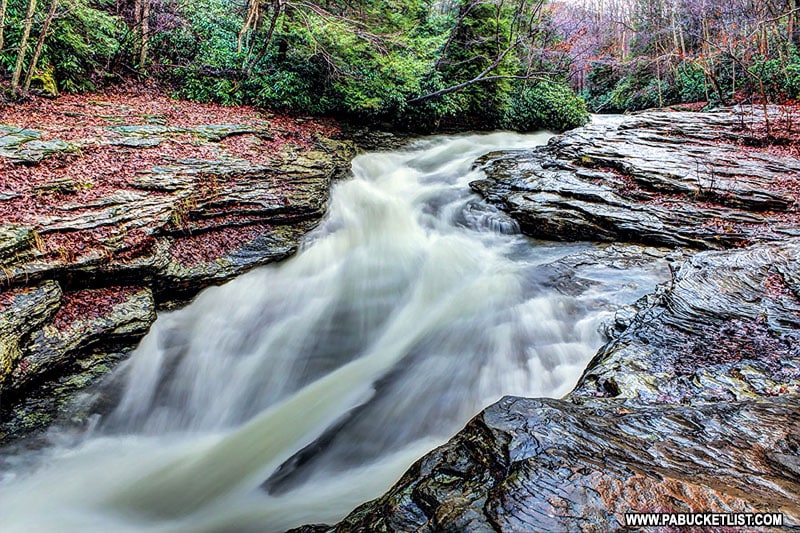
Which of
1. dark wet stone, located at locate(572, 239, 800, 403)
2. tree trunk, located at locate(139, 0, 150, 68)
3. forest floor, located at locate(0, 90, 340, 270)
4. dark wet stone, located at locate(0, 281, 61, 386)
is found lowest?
dark wet stone, located at locate(572, 239, 800, 403)

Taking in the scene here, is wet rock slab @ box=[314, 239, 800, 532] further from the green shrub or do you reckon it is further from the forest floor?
the green shrub

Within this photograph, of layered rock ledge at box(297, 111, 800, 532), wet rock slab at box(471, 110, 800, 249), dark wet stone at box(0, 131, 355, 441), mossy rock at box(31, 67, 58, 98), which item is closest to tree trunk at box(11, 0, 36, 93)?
mossy rock at box(31, 67, 58, 98)

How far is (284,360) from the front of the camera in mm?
5066

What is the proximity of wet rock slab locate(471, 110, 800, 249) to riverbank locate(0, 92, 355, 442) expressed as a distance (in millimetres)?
4030

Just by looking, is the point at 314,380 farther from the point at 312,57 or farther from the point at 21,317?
the point at 312,57

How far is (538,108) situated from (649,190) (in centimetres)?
791

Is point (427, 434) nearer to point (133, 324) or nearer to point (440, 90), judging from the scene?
point (133, 324)

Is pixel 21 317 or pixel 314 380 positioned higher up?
pixel 21 317

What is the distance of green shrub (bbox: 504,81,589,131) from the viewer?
46.1 ft

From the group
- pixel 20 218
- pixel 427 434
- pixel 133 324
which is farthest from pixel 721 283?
pixel 20 218

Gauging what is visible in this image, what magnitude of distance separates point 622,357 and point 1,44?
11054 millimetres

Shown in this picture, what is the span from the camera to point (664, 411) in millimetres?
2484

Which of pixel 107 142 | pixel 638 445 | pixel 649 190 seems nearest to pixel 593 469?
pixel 638 445

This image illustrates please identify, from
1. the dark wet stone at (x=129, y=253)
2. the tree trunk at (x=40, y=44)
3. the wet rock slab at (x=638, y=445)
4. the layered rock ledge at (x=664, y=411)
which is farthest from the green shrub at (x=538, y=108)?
the tree trunk at (x=40, y=44)
